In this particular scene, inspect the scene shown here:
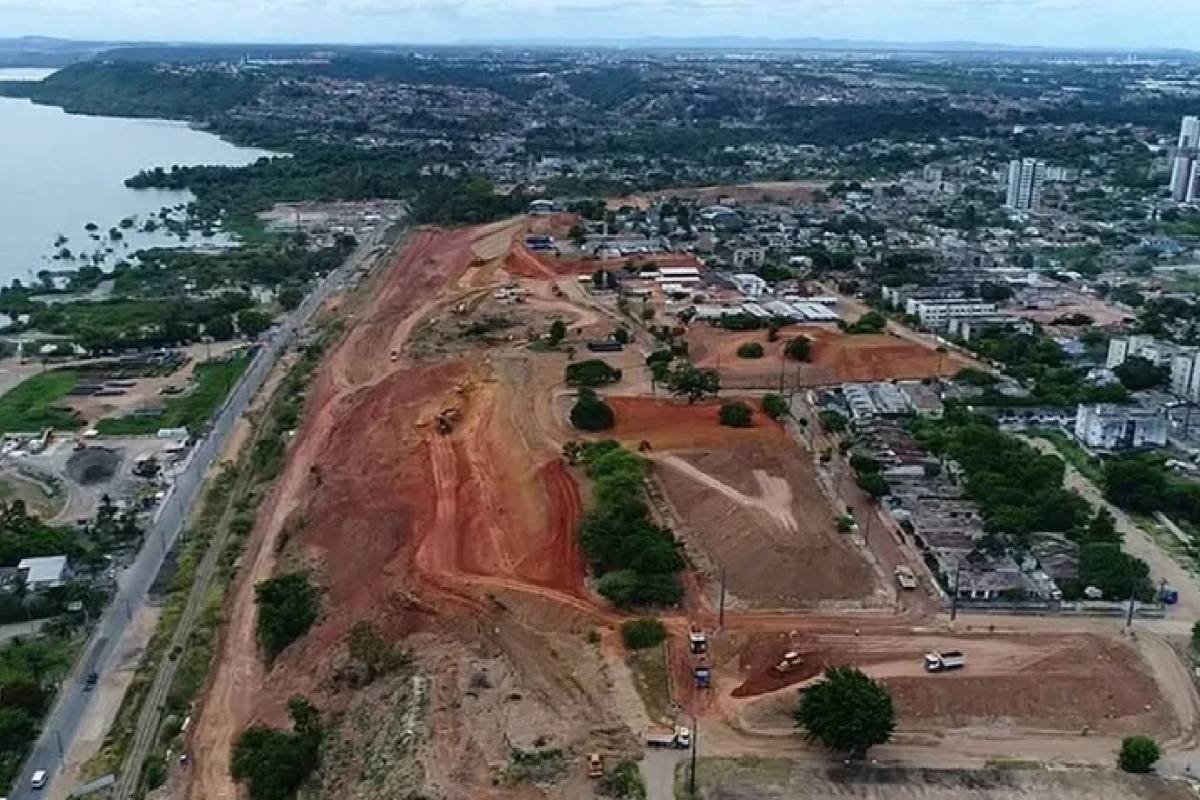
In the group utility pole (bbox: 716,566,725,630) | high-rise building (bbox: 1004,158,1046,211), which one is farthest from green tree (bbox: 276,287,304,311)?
high-rise building (bbox: 1004,158,1046,211)

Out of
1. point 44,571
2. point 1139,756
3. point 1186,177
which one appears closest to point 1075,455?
point 1139,756

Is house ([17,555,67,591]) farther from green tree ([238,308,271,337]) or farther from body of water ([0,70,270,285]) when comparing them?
body of water ([0,70,270,285])

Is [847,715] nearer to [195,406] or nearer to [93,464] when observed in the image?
[93,464]

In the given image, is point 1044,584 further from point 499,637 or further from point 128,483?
point 128,483

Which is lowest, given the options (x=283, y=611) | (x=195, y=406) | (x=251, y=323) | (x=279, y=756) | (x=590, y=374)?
(x=195, y=406)

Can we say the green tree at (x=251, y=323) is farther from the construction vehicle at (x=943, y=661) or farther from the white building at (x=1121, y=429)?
the construction vehicle at (x=943, y=661)

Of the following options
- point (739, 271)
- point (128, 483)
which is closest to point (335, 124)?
point (739, 271)
